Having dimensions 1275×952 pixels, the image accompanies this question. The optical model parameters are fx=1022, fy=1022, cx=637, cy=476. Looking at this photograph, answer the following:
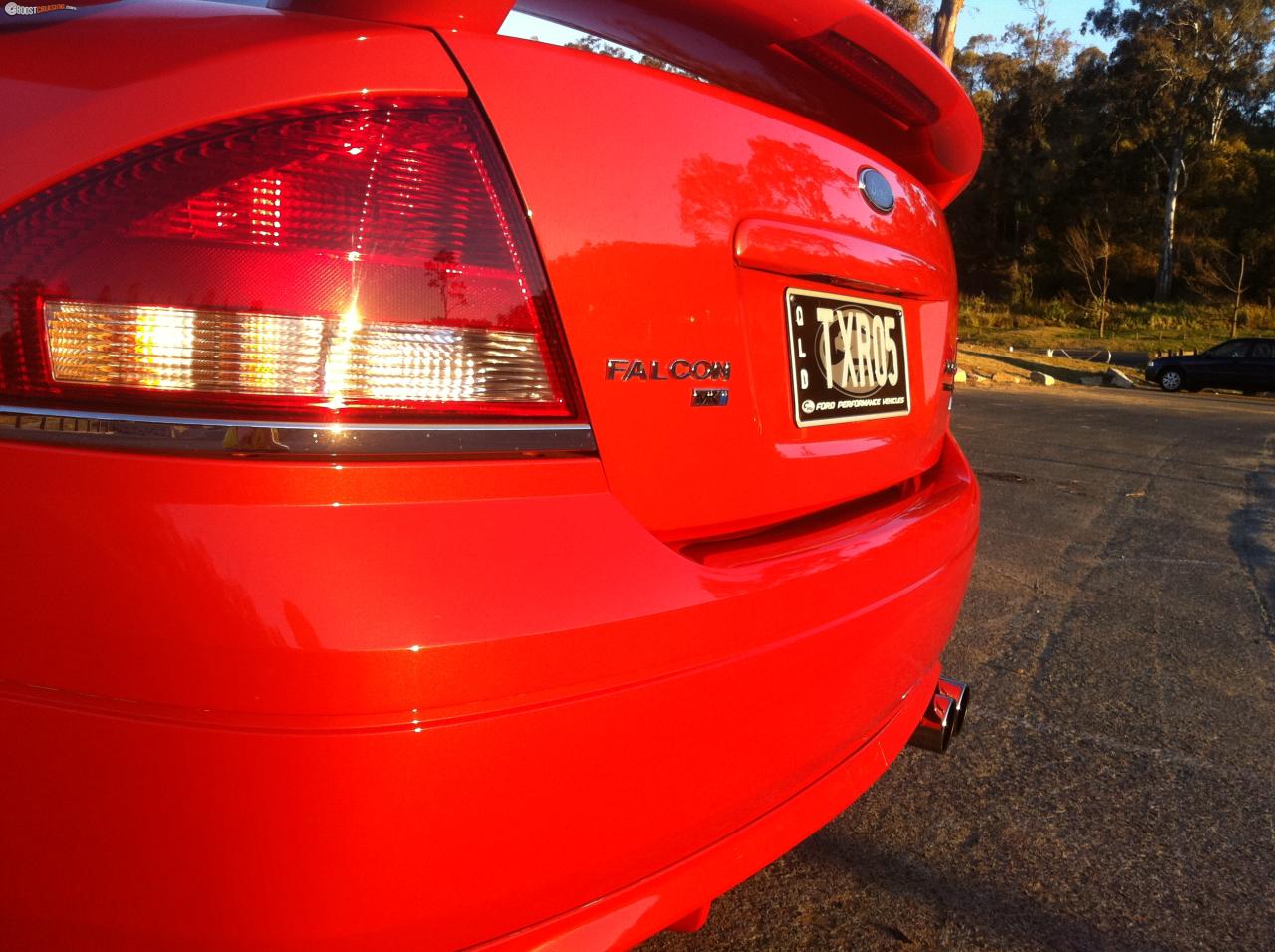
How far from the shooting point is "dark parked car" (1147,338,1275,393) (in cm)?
2389

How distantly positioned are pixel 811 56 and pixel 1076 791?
1.78 m

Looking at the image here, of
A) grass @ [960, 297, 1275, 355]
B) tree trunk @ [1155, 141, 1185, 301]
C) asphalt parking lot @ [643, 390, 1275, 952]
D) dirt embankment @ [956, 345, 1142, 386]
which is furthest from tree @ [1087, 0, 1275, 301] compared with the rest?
asphalt parking lot @ [643, 390, 1275, 952]

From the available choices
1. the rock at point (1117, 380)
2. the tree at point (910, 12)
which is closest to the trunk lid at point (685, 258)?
the tree at point (910, 12)

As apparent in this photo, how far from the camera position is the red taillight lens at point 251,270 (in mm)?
989

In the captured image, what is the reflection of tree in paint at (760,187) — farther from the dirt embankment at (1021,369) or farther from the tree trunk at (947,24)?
the dirt embankment at (1021,369)

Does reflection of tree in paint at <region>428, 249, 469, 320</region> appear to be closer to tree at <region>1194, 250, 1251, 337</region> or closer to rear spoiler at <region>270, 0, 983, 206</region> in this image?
rear spoiler at <region>270, 0, 983, 206</region>

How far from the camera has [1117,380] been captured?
24.8 metres

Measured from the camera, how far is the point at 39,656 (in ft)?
3.12

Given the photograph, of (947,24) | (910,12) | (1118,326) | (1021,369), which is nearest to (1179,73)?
(1118,326)

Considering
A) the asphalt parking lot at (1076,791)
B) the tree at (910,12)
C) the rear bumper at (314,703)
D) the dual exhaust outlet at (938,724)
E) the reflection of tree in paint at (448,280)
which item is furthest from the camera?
the tree at (910,12)

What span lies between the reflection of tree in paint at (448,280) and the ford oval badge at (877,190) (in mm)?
802

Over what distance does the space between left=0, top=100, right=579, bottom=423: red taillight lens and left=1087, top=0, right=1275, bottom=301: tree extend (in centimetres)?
4591

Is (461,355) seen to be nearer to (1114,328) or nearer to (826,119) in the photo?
(826,119)

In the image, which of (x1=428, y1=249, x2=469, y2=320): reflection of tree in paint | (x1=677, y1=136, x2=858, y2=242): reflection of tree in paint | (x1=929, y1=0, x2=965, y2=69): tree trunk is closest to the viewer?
(x1=428, y1=249, x2=469, y2=320): reflection of tree in paint
